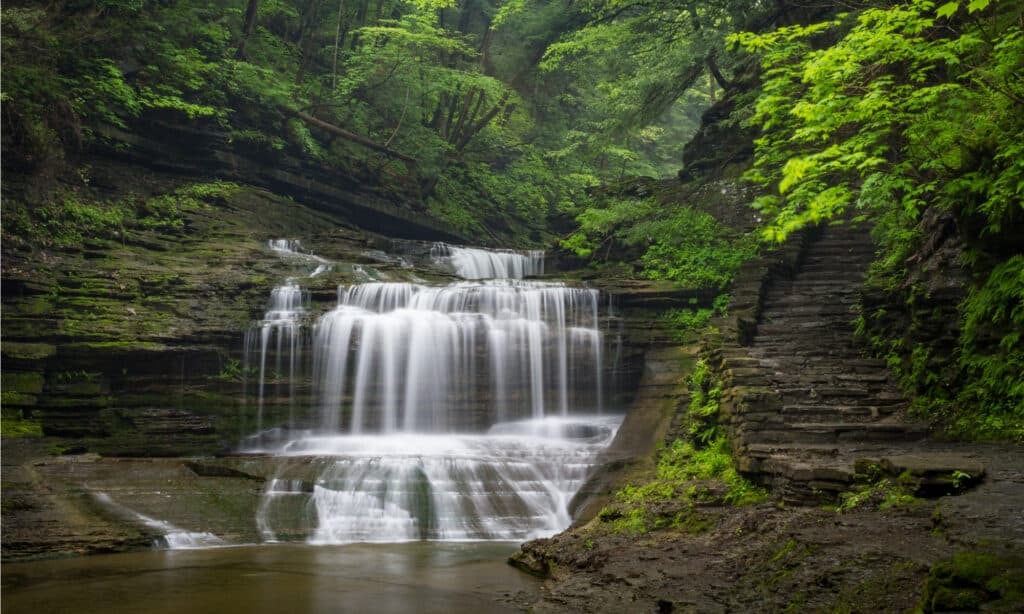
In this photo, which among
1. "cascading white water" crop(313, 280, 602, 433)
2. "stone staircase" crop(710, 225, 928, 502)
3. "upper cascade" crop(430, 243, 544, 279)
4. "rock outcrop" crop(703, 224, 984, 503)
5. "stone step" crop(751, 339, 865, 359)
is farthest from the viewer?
"upper cascade" crop(430, 243, 544, 279)

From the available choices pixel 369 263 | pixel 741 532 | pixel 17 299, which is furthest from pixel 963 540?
pixel 369 263

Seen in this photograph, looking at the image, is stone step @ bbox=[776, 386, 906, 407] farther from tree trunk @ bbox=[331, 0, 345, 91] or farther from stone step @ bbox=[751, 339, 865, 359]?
tree trunk @ bbox=[331, 0, 345, 91]

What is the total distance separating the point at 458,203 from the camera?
27266 mm

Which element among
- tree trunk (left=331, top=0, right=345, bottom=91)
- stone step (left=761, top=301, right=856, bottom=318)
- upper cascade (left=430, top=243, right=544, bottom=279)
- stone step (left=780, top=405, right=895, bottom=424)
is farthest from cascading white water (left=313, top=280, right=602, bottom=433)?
tree trunk (left=331, top=0, right=345, bottom=91)

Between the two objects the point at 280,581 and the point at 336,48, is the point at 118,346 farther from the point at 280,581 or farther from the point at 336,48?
the point at 336,48

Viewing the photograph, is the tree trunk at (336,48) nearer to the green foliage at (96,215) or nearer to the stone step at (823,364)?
the green foliage at (96,215)

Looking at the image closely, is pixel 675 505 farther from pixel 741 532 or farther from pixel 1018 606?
pixel 1018 606

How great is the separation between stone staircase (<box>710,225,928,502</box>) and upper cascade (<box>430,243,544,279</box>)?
937 centimetres

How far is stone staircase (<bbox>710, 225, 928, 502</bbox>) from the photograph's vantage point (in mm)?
7676

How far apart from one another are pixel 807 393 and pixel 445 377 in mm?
7998

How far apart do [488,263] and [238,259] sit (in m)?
7.56

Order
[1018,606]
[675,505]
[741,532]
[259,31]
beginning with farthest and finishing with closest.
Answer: [259,31], [675,505], [741,532], [1018,606]

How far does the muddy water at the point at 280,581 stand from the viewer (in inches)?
273

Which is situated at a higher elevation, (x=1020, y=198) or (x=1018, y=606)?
(x=1020, y=198)
